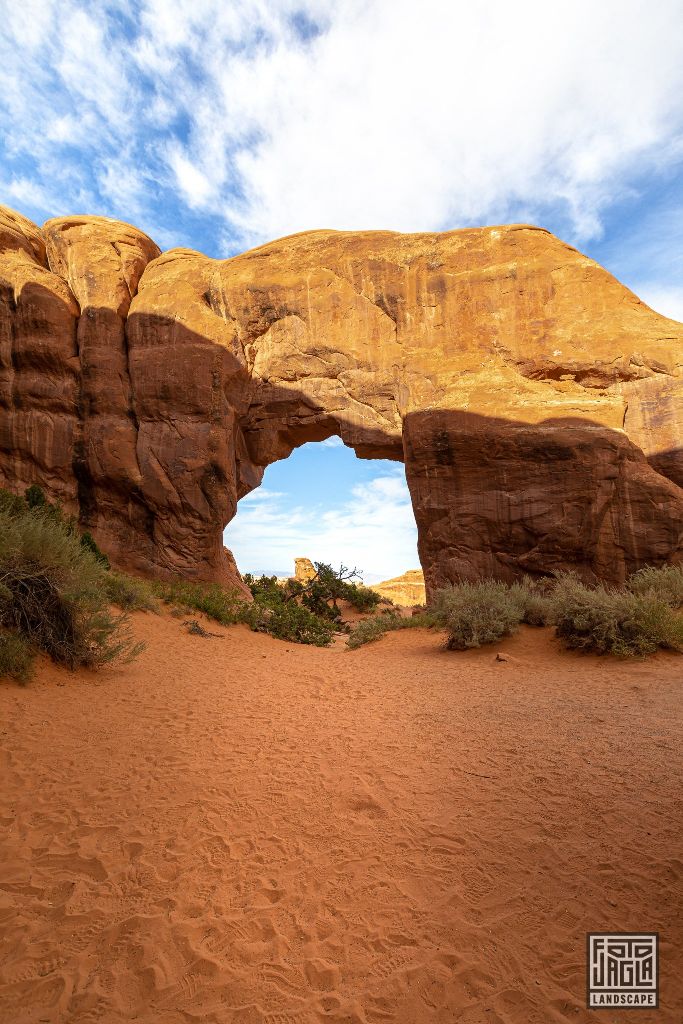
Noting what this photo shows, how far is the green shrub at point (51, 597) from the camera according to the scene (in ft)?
19.7

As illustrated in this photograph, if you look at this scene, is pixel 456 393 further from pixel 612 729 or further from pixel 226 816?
pixel 226 816

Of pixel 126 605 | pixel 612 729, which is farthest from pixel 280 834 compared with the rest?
pixel 126 605

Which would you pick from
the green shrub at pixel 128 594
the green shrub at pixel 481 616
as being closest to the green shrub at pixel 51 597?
the green shrub at pixel 128 594

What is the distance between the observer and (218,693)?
21.5ft

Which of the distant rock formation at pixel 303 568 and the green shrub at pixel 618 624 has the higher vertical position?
the distant rock formation at pixel 303 568

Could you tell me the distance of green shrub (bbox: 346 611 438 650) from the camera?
1189cm

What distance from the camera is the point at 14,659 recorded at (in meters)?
5.52

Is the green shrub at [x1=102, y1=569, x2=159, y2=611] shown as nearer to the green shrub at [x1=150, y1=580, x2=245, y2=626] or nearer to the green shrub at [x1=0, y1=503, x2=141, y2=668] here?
the green shrub at [x1=150, y1=580, x2=245, y2=626]

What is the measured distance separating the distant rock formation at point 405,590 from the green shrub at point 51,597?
2296 cm

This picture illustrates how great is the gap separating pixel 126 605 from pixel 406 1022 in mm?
9307
